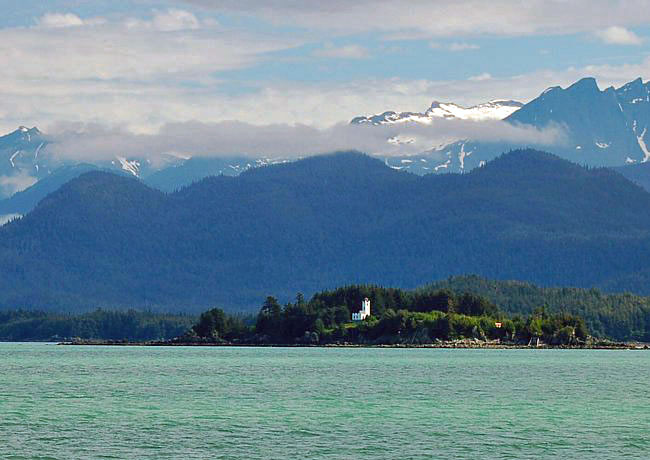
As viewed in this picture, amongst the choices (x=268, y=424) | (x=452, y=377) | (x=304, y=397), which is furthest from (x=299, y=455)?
(x=452, y=377)

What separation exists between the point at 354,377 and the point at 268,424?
54.6 m

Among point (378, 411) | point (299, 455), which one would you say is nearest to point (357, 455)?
point (299, 455)

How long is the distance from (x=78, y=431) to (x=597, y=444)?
31134 mm

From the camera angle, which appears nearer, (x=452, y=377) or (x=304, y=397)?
(x=304, y=397)

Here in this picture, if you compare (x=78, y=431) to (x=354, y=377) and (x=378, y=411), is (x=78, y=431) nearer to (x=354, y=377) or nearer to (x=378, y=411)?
(x=378, y=411)

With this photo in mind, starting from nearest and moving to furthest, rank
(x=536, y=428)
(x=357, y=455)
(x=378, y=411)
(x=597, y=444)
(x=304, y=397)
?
(x=357, y=455), (x=597, y=444), (x=536, y=428), (x=378, y=411), (x=304, y=397)

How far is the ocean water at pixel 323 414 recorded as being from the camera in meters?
83.4

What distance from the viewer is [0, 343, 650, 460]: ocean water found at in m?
83.4

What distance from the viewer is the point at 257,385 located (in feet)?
447

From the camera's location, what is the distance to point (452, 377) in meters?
152

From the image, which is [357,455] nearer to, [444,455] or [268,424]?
[444,455]

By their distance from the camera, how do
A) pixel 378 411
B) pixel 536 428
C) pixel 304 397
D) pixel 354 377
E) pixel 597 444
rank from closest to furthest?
pixel 597 444 → pixel 536 428 → pixel 378 411 → pixel 304 397 → pixel 354 377

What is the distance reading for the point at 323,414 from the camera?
10288 centimetres

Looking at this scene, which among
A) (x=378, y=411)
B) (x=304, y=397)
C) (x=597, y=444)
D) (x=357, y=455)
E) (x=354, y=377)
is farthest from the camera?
(x=354, y=377)
